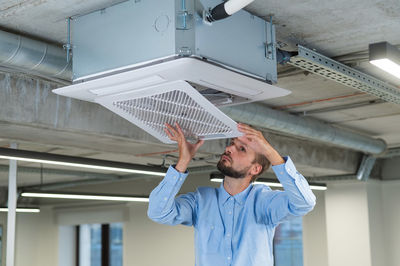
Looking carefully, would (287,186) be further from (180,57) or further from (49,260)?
(49,260)

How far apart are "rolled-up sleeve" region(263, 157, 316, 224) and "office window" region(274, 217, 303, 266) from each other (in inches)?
292

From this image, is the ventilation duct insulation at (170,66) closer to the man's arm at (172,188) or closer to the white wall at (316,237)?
the man's arm at (172,188)

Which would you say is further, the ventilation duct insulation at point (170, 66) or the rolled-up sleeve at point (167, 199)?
the rolled-up sleeve at point (167, 199)

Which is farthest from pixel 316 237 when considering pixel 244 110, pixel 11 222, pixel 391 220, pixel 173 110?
pixel 173 110

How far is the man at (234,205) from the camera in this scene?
7.97 ft

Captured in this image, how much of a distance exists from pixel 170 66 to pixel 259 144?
1.69 feet

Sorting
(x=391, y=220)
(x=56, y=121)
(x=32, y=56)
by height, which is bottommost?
(x=391, y=220)

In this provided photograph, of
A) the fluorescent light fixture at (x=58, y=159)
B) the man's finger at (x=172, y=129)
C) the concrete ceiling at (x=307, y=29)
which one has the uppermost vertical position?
the concrete ceiling at (x=307, y=29)

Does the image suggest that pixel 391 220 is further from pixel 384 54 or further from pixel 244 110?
pixel 384 54

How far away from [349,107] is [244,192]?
319 cm

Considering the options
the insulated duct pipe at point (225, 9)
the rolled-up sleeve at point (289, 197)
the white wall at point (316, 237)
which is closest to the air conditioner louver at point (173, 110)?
the rolled-up sleeve at point (289, 197)

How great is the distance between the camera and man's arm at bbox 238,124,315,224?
2.35 meters

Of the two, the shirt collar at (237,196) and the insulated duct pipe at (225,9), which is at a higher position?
the insulated duct pipe at (225,9)

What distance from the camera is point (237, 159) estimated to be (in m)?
2.59
